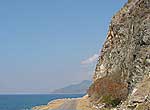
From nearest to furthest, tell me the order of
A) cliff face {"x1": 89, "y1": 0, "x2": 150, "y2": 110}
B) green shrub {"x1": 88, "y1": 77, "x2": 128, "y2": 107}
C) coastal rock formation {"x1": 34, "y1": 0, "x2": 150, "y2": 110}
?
coastal rock formation {"x1": 34, "y1": 0, "x2": 150, "y2": 110}
cliff face {"x1": 89, "y1": 0, "x2": 150, "y2": 110}
green shrub {"x1": 88, "y1": 77, "x2": 128, "y2": 107}

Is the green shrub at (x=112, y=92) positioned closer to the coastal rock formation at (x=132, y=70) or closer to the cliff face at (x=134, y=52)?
the coastal rock formation at (x=132, y=70)

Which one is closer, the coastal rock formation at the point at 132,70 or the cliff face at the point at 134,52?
the coastal rock formation at the point at 132,70

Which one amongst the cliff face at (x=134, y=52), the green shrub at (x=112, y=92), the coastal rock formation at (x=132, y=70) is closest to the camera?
the coastal rock formation at (x=132, y=70)

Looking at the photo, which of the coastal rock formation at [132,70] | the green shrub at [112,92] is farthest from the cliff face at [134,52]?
the green shrub at [112,92]

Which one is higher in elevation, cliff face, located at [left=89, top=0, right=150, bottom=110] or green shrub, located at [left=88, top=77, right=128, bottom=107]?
cliff face, located at [left=89, top=0, right=150, bottom=110]

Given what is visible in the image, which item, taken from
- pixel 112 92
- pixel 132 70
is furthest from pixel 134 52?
pixel 112 92

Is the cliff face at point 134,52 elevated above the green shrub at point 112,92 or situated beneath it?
elevated above

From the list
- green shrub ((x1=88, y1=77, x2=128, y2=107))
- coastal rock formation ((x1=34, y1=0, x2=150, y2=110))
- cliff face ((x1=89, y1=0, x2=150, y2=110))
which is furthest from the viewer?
green shrub ((x1=88, y1=77, x2=128, y2=107))

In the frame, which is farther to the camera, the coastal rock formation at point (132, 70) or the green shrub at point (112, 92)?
the green shrub at point (112, 92)

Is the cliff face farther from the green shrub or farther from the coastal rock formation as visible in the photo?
the green shrub

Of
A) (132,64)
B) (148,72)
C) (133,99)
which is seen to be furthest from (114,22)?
(133,99)

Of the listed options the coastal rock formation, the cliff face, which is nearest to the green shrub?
the coastal rock formation

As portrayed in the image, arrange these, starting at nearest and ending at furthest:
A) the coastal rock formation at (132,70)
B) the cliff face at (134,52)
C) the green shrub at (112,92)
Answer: the coastal rock formation at (132,70) → the cliff face at (134,52) → the green shrub at (112,92)

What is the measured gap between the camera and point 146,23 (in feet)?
149
